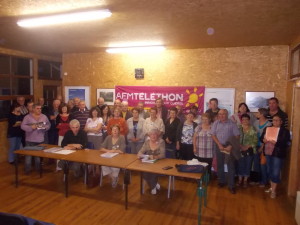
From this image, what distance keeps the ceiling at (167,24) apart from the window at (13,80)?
1.04 metres

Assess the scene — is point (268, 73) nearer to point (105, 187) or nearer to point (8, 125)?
point (105, 187)

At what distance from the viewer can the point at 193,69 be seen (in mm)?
6648

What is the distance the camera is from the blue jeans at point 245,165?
5121 millimetres

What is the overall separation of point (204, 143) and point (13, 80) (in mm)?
5898

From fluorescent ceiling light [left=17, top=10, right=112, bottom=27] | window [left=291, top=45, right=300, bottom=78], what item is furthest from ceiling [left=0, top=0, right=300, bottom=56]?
window [left=291, top=45, right=300, bottom=78]

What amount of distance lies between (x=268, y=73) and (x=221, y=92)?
1194mm

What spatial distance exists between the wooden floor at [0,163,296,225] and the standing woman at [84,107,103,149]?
0.94 metres

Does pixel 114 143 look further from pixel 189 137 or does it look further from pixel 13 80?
pixel 13 80

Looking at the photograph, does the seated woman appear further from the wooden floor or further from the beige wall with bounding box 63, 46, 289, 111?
the beige wall with bounding box 63, 46, 289, 111

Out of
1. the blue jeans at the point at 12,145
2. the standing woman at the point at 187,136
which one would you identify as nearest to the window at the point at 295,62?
the standing woman at the point at 187,136

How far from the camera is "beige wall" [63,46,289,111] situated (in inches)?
236

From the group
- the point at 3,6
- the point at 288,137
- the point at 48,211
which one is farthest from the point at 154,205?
the point at 3,6

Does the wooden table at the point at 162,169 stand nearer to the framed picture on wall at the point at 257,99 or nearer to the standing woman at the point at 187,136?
the standing woman at the point at 187,136

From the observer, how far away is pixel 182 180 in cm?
555
